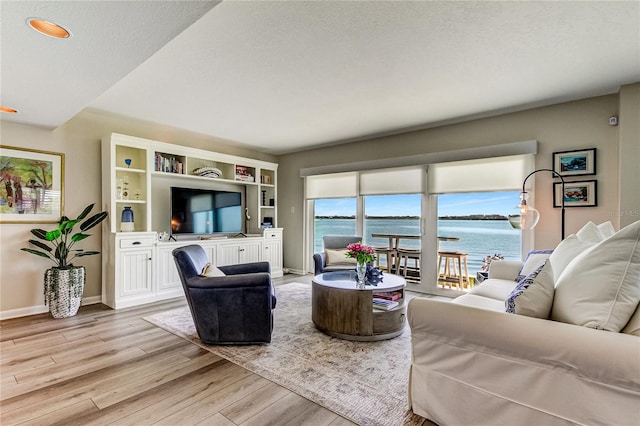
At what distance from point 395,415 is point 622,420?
1.02 metres

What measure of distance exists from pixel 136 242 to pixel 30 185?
1333 millimetres

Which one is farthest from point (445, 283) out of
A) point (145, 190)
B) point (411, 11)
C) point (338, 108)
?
point (145, 190)

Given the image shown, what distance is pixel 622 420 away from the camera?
122cm

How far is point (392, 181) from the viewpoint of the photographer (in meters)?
5.12

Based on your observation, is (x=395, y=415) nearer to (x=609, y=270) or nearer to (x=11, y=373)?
(x=609, y=270)

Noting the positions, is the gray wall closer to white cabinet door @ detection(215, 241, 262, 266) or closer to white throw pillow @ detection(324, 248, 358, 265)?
white cabinet door @ detection(215, 241, 262, 266)

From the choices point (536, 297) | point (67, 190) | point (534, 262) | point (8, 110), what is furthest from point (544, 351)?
point (67, 190)

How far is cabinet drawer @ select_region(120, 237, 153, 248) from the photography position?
4.00 metres

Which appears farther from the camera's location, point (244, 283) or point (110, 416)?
point (244, 283)

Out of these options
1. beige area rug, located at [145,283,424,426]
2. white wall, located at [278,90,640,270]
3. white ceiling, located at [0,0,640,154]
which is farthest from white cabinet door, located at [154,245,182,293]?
white wall, located at [278,90,640,270]

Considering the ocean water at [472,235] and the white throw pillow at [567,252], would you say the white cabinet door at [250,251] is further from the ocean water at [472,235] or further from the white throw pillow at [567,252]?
the white throw pillow at [567,252]

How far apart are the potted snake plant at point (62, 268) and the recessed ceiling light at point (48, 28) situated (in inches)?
101

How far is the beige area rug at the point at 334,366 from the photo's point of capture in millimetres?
1890

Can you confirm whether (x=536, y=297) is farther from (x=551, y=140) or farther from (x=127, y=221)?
(x=127, y=221)
